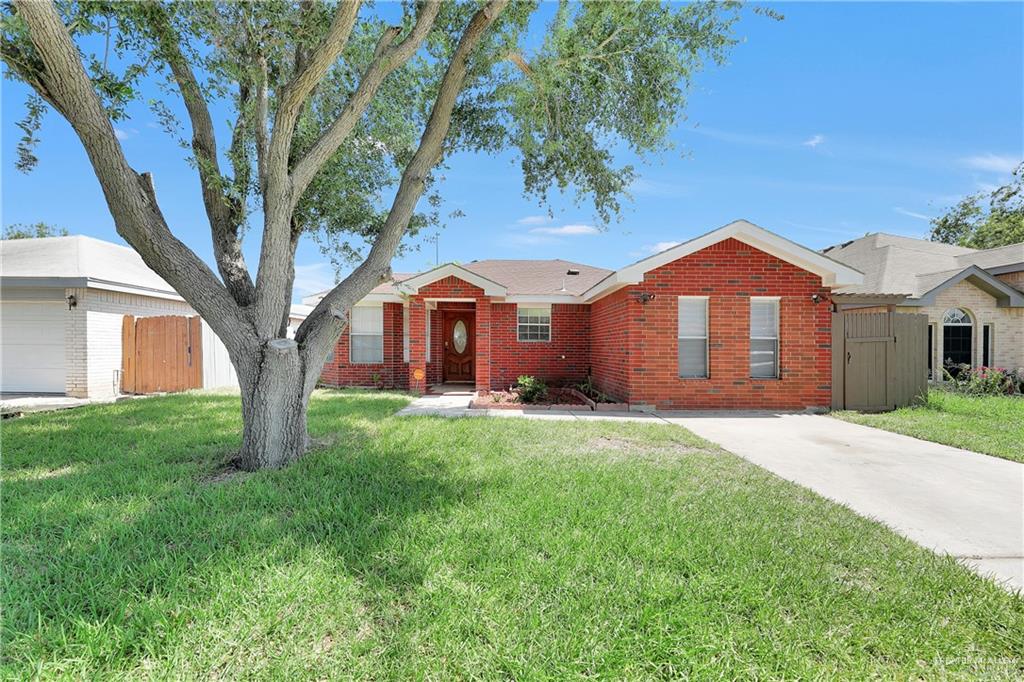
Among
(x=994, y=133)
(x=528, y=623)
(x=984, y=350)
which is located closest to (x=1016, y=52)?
(x=994, y=133)

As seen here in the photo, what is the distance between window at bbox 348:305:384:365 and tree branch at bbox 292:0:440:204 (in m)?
8.27

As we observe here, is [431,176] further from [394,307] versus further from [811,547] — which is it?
[811,547]

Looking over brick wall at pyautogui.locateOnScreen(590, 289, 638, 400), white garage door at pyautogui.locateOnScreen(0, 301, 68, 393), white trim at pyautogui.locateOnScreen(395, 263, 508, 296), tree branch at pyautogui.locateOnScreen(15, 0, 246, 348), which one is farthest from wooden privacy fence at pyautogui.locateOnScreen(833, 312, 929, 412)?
white garage door at pyautogui.locateOnScreen(0, 301, 68, 393)

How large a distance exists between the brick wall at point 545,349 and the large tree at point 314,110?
5351 millimetres

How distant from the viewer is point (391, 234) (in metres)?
5.48

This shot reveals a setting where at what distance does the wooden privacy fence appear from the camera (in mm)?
9438

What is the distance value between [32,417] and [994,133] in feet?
86.0

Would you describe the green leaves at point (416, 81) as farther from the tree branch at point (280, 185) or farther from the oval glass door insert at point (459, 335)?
the oval glass door insert at point (459, 335)

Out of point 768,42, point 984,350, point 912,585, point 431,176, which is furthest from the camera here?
point 984,350

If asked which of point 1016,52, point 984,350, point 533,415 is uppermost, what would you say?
point 1016,52

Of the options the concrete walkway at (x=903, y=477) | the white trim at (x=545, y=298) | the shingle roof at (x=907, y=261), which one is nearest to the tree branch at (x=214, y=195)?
the concrete walkway at (x=903, y=477)

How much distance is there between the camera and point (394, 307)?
1305 centimetres

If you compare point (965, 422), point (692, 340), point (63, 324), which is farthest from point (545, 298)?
point (63, 324)

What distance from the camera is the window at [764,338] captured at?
9.61 metres
